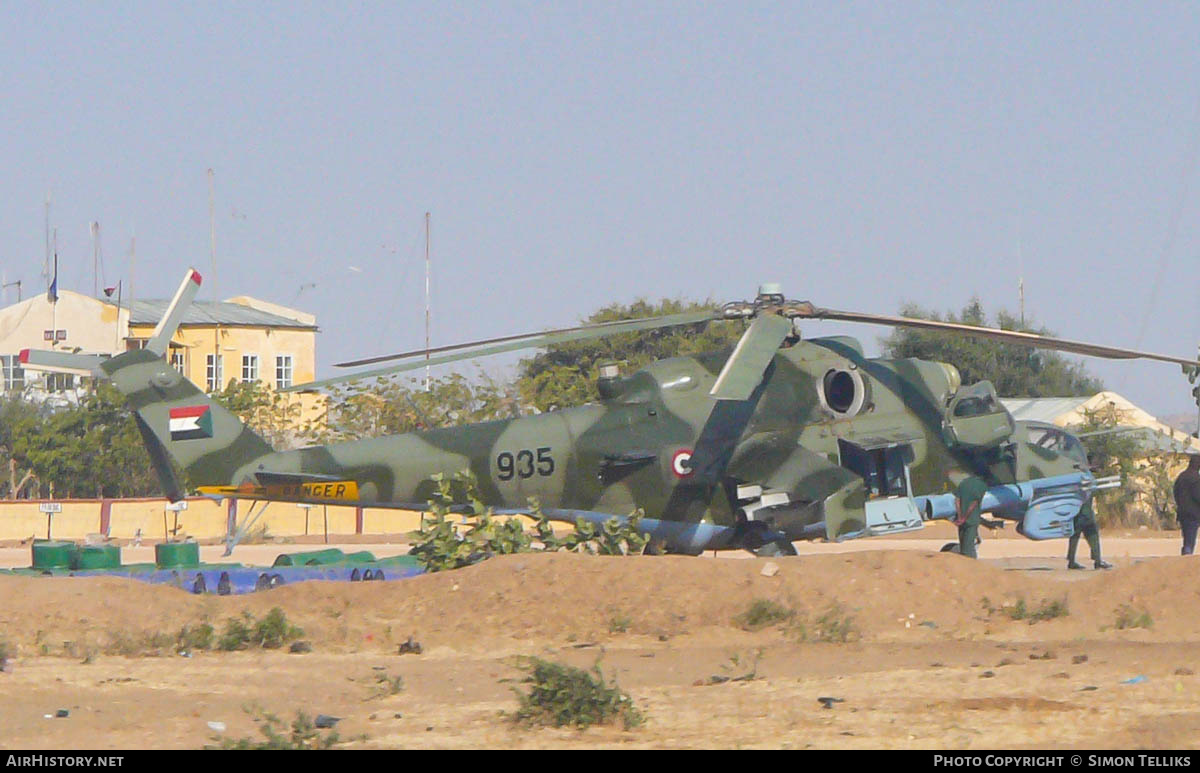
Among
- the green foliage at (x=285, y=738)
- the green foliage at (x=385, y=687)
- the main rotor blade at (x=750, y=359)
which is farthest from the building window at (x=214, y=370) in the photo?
the green foliage at (x=285, y=738)

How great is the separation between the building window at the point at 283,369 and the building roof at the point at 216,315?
1580 millimetres

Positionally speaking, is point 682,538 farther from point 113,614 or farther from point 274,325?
point 274,325

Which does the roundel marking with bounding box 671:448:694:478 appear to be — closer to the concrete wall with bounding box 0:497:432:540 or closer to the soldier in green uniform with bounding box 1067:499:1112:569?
the soldier in green uniform with bounding box 1067:499:1112:569

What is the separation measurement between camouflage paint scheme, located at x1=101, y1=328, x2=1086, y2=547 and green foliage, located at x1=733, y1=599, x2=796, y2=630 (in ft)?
14.3

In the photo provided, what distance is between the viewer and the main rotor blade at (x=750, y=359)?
17578 millimetres

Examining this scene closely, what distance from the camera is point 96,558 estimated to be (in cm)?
2189

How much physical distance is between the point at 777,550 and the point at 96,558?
9.84 m

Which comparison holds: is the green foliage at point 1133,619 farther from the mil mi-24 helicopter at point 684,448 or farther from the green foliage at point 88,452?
the green foliage at point 88,452

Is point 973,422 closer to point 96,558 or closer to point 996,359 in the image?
point 96,558

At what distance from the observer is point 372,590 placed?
15.9m

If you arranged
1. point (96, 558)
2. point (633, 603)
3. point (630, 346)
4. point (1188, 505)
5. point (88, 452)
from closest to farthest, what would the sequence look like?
point (633, 603) → point (96, 558) → point (1188, 505) → point (88, 452) → point (630, 346)

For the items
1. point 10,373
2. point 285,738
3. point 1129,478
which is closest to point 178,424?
point 285,738

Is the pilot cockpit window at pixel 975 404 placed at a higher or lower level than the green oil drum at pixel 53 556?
higher

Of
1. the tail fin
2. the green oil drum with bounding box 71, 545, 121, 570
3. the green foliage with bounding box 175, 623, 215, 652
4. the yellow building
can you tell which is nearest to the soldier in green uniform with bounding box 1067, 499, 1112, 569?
the tail fin
